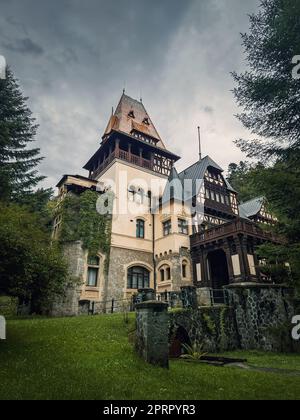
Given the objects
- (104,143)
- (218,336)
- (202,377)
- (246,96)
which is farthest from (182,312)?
(104,143)

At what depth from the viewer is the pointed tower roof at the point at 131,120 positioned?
3056cm

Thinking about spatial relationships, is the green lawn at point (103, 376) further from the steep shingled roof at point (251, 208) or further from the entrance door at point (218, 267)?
the steep shingled roof at point (251, 208)

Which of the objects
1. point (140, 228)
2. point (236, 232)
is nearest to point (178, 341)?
point (236, 232)

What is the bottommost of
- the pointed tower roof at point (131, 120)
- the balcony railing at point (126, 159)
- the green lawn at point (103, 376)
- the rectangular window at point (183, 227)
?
the green lawn at point (103, 376)

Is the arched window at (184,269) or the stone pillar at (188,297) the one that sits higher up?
the arched window at (184,269)

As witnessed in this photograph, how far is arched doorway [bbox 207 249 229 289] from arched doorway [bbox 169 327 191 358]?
39.1 feet

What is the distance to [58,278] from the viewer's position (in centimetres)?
1002

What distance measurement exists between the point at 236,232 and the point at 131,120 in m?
19.4

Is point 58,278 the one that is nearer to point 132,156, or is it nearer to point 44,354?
point 44,354

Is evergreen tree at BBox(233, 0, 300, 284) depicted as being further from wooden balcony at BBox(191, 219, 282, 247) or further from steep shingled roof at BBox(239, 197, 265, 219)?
steep shingled roof at BBox(239, 197, 265, 219)

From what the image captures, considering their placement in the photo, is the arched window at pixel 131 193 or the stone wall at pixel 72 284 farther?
the arched window at pixel 131 193

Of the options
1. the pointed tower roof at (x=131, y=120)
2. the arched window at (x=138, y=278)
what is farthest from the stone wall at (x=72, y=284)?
the pointed tower roof at (x=131, y=120)

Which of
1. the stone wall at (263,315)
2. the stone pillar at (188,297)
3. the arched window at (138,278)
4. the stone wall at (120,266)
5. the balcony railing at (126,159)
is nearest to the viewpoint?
the stone pillar at (188,297)

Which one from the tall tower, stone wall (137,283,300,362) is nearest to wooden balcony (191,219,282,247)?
stone wall (137,283,300,362)
